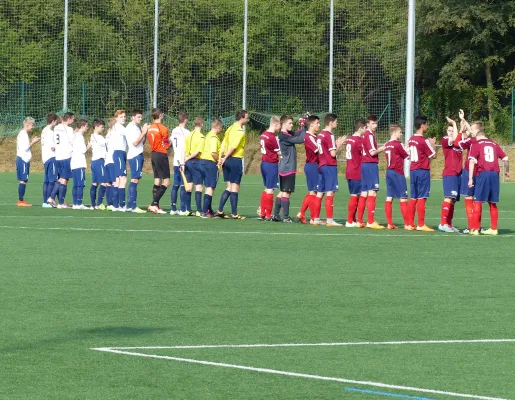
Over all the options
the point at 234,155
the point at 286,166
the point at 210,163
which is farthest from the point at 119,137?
the point at 286,166

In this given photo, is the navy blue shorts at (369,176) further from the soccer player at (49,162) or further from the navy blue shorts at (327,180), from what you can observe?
the soccer player at (49,162)

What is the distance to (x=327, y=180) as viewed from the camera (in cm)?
1994

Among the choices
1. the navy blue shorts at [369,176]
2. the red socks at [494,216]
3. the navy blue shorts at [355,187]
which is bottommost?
the red socks at [494,216]

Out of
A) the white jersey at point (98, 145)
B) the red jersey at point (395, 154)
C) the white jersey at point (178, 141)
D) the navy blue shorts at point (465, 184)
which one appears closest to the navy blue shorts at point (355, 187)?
the red jersey at point (395, 154)

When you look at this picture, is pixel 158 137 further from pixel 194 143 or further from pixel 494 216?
pixel 494 216

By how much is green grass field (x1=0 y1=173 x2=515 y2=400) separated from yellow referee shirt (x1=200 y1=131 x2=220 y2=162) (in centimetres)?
364

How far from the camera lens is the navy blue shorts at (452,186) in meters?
19.2

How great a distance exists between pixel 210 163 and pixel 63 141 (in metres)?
4.00

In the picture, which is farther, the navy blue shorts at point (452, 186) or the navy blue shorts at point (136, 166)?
the navy blue shorts at point (136, 166)

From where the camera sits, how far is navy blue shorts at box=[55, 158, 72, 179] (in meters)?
23.9

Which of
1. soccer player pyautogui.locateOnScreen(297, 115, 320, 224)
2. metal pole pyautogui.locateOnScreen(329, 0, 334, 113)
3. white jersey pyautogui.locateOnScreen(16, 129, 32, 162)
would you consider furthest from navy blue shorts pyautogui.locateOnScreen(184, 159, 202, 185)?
metal pole pyautogui.locateOnScreen(329, 0, 334, 113)

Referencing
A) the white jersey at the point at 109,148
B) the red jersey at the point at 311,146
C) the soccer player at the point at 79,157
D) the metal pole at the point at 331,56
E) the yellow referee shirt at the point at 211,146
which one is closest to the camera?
the red jersey at the point at 311,146

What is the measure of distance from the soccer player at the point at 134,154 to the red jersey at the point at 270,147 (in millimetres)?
3013

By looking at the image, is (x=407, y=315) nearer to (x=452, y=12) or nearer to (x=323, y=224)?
(x=323, y=224)
